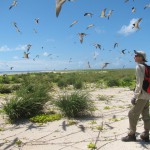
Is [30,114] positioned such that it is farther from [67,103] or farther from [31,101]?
[67,103]

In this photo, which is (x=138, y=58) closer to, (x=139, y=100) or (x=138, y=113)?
(x=139, y=100)

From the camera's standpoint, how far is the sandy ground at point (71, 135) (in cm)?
723

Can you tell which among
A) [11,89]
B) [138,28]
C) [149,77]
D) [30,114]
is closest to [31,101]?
[30,114]

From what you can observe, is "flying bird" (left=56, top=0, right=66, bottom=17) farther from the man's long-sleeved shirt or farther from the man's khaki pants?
the man's khaki pants

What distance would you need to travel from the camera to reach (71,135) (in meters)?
8.19

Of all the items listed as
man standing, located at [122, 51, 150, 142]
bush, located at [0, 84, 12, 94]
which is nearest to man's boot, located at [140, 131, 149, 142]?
man standing, located at [122, 51, 150, 142]

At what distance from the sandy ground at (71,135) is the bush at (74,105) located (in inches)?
14.9

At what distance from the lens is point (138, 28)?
9.68 m

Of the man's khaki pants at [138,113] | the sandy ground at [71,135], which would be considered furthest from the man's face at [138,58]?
the sandy ground at [71,135]

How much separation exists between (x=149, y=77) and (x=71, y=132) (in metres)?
2.77

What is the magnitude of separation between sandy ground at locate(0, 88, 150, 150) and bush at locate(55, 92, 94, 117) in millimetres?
378

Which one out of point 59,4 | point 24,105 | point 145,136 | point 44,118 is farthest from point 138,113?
point 24,105

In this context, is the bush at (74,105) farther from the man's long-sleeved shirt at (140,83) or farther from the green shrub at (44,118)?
the man's long-sleeved shirt at (140,83)

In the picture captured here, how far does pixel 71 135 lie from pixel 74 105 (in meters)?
2.22
